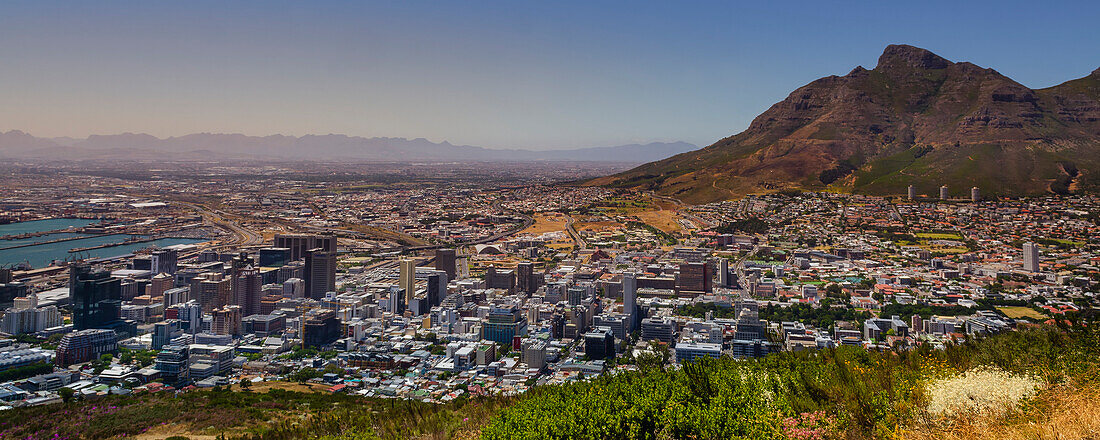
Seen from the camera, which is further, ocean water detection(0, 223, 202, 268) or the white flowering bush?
ocean water detection(0, 223, 202, 268)

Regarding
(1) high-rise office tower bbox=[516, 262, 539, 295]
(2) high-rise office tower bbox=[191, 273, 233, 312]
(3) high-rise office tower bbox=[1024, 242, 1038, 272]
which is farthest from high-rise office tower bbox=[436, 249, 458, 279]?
(3) high-rise office tower bbox=[1024, 242, 1038, 272]

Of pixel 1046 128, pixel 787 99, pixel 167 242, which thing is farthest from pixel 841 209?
pixel 167 242

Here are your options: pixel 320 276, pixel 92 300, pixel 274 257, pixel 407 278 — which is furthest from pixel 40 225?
pixel 407 278

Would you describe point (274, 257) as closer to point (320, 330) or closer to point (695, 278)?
point (320, 330)

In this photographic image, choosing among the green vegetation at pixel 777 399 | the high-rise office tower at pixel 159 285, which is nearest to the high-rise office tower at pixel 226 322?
the high-rise office tower at pixel 159 285

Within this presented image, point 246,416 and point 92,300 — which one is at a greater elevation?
point 92,300

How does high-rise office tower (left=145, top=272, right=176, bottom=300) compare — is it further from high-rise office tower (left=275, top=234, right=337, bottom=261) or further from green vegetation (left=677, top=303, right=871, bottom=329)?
green vegetation (left=677, top=303, right=871, bottom=329)
